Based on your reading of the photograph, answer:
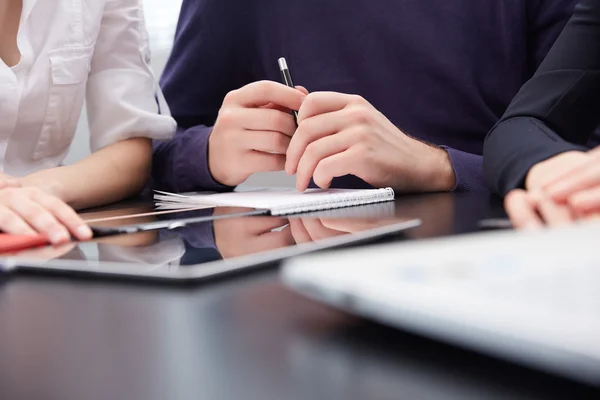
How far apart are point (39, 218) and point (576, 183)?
1.40 ft

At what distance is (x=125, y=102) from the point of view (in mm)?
1104

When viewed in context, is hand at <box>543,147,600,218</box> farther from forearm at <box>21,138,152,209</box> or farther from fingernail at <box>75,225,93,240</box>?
forearm at <box>21,138,152,209</box>

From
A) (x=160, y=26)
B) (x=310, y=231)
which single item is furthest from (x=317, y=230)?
(x=160, y=26)

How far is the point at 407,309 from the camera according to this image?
217mm

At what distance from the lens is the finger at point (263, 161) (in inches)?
35.9

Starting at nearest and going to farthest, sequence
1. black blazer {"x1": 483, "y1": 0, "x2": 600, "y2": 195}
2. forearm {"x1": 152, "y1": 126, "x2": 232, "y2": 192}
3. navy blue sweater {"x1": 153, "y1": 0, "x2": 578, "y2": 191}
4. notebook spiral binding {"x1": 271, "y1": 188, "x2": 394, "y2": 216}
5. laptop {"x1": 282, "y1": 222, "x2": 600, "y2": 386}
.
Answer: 1. laptop {"x1": 282, "y1": 222, "x2": 600, "y2": 386}
2. notebook spiral binding {"x1": 271, "y1": 188, "x2": 394, "y2": 216}
3. black blazer {"x1": 483, "y1": 0, "x2": 600, "y2": 195}
4. forearm {"x1": 152, "y1": 126, "x2": 232, "y2": 192}
5. navy blue sweater {"x1": 153, "y1": 0, "x2": 578, "y2": 191}

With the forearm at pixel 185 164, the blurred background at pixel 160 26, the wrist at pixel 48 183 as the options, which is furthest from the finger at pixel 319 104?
the blurred background at pixel 160 26

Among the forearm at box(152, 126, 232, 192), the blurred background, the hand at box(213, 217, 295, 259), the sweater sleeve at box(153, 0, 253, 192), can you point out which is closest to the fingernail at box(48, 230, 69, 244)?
the hand at box(213, 217, 295, 259)

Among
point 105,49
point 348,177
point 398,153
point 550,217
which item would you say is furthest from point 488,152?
point 105,49

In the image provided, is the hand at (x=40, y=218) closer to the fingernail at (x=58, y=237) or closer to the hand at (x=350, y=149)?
the fingernail at (x=58, y=237)

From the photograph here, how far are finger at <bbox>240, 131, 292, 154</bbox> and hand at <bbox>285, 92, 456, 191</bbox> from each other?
0.06 m

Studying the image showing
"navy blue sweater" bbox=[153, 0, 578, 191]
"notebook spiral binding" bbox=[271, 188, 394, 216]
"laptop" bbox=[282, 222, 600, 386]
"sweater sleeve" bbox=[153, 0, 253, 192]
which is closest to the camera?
"laptop" bbox=[282, 222, 600, 386]

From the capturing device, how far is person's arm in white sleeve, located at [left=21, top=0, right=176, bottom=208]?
1.06m

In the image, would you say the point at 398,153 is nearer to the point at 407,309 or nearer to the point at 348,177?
the point at 348,177
